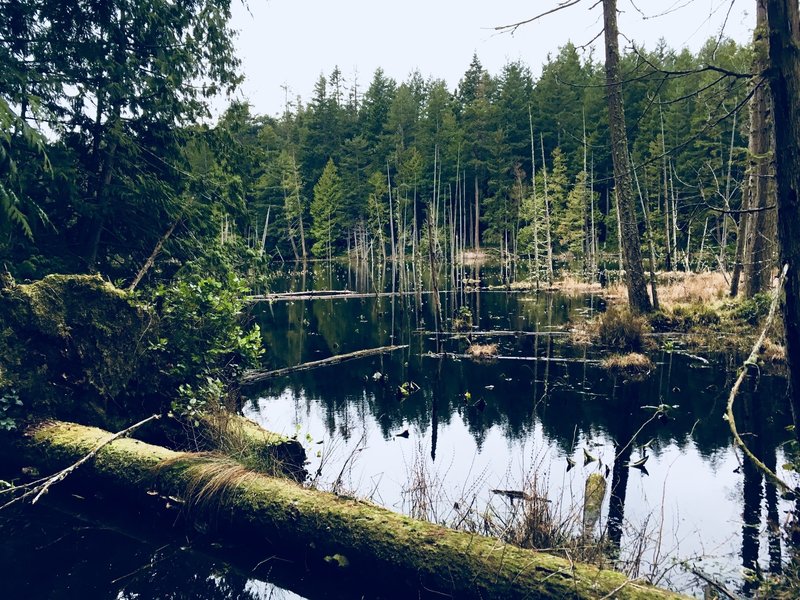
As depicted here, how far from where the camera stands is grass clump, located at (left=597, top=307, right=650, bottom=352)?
12.9m

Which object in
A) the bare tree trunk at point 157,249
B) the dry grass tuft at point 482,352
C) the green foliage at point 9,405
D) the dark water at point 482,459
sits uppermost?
the bare tree trunk at point 157,249

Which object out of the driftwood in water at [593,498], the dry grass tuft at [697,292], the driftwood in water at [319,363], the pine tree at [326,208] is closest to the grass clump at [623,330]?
the dry grass tuft at [697,292]

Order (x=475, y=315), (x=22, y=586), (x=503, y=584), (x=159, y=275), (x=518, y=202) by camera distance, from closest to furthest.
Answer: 1. (x=503, y=584)
2. (x=22, y=586)
3. (x=159, y=275)
4. (x=475, y=315)
5. (x=518, y=202)

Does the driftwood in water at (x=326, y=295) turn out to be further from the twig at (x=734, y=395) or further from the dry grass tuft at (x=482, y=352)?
the twig at (x=734, y=395)

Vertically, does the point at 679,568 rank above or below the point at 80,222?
below

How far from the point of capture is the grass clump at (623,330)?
12922 millimetres

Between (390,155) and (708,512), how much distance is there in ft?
182

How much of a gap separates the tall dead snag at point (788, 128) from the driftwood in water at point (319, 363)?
31.7ft

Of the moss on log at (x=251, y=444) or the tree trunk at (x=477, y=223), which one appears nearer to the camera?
the moss on log at (x=251, y=444)

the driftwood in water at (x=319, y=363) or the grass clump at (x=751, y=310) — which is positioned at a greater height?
the grass clump at (x=751, y=310)

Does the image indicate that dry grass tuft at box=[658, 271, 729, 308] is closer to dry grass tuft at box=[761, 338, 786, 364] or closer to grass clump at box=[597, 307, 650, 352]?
grass clump at box=[597, 307, 650, 352]

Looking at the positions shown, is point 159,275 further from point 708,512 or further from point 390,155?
point 390,155

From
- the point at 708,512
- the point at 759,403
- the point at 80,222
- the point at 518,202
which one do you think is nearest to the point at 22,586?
the point at 708,512

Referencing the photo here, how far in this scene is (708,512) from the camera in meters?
5.70
